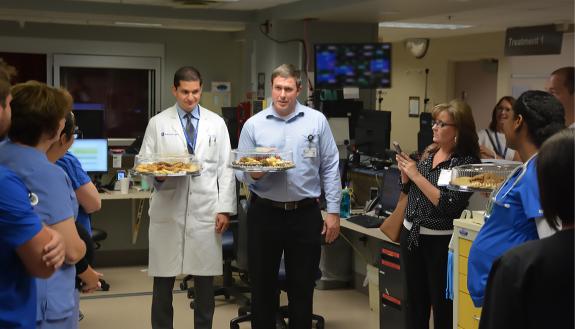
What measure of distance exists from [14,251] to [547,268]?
1345 mm

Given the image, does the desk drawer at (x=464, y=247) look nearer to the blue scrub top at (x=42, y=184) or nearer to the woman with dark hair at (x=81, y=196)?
the woman with dark hair at (x=81, y=196)

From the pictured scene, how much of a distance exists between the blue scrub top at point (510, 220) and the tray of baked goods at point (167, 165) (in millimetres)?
1941

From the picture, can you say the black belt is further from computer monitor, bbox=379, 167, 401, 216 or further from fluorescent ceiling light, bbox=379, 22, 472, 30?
fluorescent ceiling light, bbox=379, 22, 472, 30

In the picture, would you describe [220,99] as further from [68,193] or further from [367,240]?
[68,193]

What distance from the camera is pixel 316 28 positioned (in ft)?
25.6

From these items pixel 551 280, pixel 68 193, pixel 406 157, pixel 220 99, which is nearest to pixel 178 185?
pixel 406 157

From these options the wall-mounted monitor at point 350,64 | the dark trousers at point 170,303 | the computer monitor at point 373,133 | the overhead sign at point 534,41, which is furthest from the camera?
the overhead sign at point 534,41

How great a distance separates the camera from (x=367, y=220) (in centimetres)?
515

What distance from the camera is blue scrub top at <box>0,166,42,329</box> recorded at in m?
1.94

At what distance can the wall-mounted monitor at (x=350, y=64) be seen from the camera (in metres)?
7.14

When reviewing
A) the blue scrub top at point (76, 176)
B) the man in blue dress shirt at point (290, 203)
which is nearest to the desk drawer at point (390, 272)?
the man in blue dress shirt at point (290, 203)

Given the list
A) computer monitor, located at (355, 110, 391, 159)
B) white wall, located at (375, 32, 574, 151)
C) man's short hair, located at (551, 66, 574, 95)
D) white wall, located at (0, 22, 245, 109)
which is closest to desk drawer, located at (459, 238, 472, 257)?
man's short hair, located at (551, 66, 574, 95)

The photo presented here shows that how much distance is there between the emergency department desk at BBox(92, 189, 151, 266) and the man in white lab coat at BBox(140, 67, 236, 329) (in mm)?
2635

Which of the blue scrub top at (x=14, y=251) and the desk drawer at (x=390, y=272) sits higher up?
the blue scrub top at (x=14, y=251)
